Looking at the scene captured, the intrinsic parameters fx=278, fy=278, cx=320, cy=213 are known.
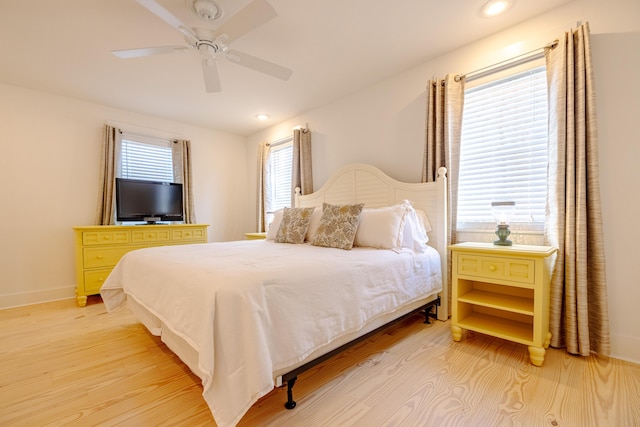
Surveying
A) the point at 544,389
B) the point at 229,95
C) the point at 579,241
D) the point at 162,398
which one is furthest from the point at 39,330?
the point at 579,241

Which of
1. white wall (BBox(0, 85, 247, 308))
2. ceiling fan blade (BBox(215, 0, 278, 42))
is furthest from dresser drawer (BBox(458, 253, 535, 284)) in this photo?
white wall (BBox(0, 85, 247, 308))

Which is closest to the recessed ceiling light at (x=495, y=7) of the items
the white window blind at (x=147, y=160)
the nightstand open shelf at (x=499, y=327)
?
the nightstand open shelf at (x=499, y=327)

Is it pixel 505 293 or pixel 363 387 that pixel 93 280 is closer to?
pixel 363 387

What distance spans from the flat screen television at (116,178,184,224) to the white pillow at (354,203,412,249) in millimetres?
3022

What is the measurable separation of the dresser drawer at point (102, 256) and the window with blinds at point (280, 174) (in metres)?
2.19

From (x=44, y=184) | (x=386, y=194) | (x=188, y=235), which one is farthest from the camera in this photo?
(x=188, y=235)

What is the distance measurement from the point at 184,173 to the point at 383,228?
3.42 meters

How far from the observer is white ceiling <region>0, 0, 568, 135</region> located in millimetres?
2025

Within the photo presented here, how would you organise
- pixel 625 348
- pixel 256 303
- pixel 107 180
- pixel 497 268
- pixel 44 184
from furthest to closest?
pixel 107 180 → pixel 44 184 → pixel 497 268 → pixel 625 348 → pixel 256 303

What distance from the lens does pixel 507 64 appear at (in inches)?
90.8

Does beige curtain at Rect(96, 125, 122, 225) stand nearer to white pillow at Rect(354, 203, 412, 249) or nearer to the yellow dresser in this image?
the yellow dresser

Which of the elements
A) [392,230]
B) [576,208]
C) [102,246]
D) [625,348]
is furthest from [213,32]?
[625,348]

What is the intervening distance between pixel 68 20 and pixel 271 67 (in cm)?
153

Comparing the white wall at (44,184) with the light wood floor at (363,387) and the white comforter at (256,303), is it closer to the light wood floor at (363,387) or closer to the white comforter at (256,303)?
the light wood floor at (363,387)
